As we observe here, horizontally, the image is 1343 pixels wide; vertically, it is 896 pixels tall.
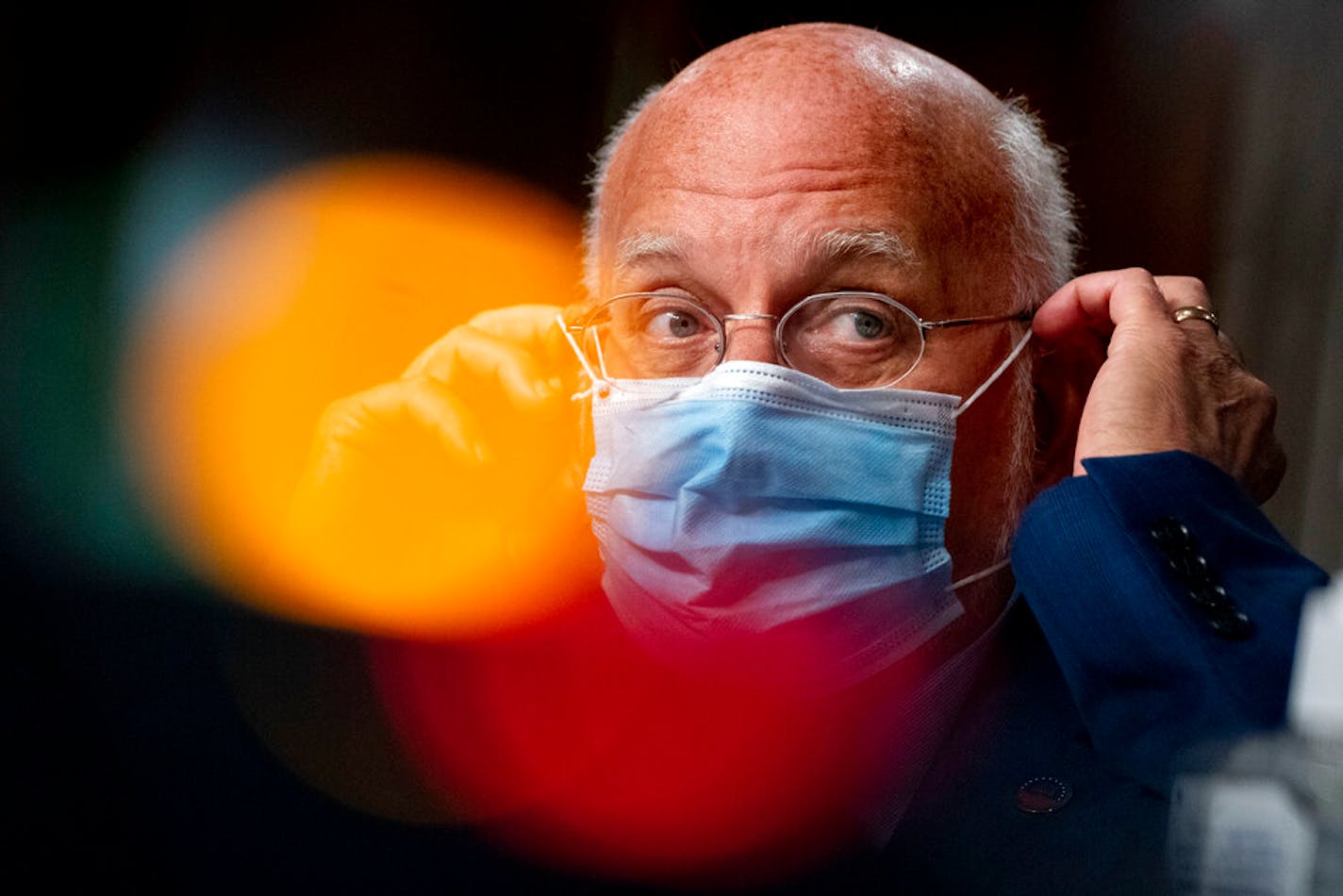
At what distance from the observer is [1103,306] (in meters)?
1.88

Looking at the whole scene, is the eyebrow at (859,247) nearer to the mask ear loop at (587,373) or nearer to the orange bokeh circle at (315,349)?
the mask ear loop at (587,373)

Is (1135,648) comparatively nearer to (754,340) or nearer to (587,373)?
(754,340)

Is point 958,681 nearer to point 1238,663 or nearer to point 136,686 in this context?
point 1238,663

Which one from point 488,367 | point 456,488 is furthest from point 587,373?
point 456,488

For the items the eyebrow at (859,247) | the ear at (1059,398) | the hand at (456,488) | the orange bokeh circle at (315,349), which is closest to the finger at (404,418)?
the hand at (456,488)

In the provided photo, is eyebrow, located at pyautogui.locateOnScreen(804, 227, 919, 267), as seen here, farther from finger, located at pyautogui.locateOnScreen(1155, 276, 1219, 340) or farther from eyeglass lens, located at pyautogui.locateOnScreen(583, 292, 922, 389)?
finger, located at pyautogui.locateOnScreen(1155, 276, 1219, 340)

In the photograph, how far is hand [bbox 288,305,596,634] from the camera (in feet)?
7.24

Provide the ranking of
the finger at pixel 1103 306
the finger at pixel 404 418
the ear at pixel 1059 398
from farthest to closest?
the finger at pixel 404 418, the ear at pixel 1059 398, the finger at pixel 1103 306

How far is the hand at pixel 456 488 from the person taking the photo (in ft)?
7.24

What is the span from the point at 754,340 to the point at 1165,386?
61 cm

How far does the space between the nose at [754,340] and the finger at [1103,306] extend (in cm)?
47

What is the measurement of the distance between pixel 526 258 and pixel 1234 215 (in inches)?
69.5

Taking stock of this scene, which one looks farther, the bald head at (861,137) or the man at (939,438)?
the bald head at (861,137)

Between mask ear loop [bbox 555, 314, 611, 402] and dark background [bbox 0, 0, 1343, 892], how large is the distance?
0.63 metres
